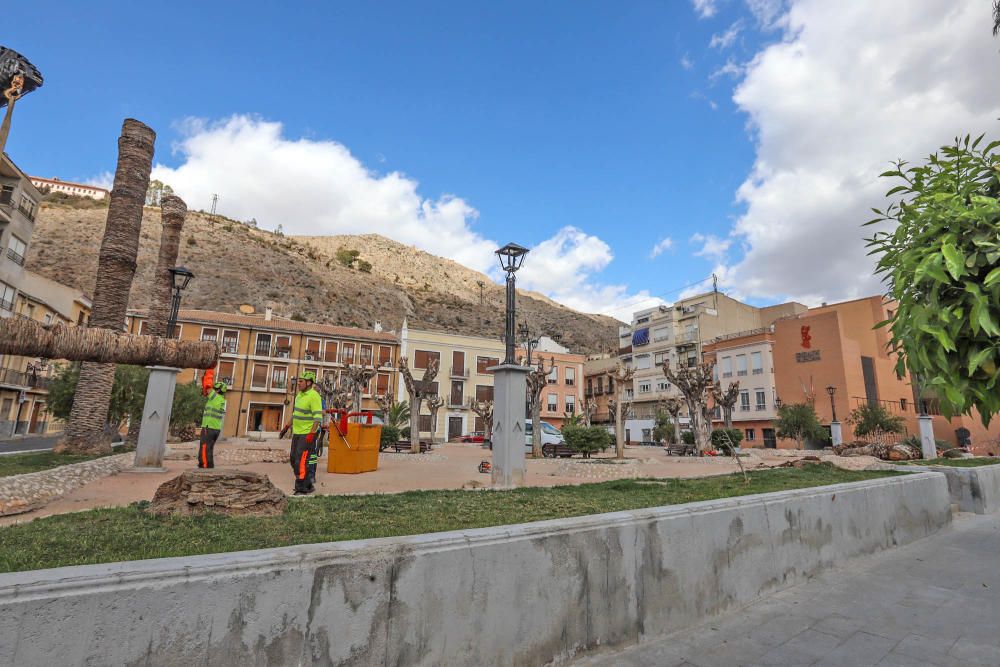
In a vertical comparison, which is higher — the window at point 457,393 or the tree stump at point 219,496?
the window at point 457,393

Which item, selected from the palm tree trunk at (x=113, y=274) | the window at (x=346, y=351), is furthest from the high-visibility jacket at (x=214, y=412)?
the window at (x=346, y=351)

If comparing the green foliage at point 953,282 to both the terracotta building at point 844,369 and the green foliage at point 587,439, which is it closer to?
the green foliage at point 587,439

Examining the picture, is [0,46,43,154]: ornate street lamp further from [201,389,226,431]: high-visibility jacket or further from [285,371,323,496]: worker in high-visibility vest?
[285,371,323,496]: worker in high-visibility vest

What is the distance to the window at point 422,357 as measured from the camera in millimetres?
45688

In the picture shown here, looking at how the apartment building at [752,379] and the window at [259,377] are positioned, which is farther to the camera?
the window at [259,377]

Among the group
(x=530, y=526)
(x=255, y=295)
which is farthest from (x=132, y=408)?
(x=255, y=295)

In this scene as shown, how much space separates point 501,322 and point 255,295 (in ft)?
133

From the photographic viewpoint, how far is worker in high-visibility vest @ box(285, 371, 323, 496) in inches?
293

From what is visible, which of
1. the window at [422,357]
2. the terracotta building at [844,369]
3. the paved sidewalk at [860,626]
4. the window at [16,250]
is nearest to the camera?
the paved sidewalk at [860,626]

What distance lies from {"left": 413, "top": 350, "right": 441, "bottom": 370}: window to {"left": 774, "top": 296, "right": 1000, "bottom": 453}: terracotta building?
93.9 ft

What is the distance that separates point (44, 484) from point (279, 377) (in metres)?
37.4

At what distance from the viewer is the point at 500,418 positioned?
333 inches

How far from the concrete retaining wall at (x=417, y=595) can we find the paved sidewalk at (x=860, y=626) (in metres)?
0.17

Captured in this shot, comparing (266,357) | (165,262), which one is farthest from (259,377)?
(165,262)
